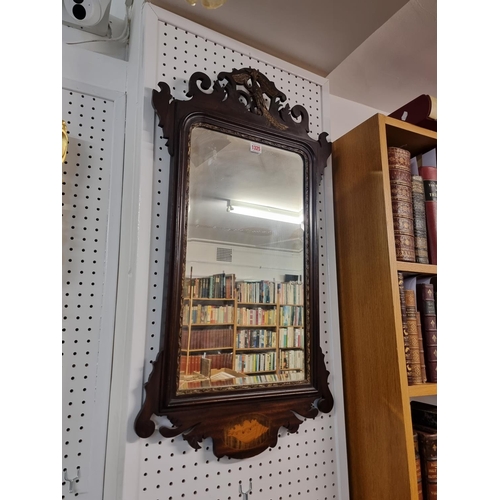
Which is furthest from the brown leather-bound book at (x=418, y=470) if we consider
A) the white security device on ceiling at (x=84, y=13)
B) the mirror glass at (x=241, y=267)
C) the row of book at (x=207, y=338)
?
the white security device on ceiling at (x=84, y=13)

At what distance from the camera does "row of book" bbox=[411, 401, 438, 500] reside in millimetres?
874

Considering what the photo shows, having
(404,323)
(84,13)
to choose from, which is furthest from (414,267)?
(84,13)

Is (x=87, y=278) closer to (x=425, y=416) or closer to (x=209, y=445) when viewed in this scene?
(x=209, y=445)

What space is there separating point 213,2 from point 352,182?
62 centimetres

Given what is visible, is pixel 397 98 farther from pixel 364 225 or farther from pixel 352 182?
pixel 364 225

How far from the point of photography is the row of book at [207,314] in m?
0.81

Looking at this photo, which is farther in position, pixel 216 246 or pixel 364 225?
pixel 364 225

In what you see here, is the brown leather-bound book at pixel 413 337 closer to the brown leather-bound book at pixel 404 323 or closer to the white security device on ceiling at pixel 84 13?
the brown leather-bound book at pixel 404 323

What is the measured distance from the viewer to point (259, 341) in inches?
35.4

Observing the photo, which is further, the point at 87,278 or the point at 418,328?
the point at 418,328

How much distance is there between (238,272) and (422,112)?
0.75m

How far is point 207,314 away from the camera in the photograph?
0.84 metres
